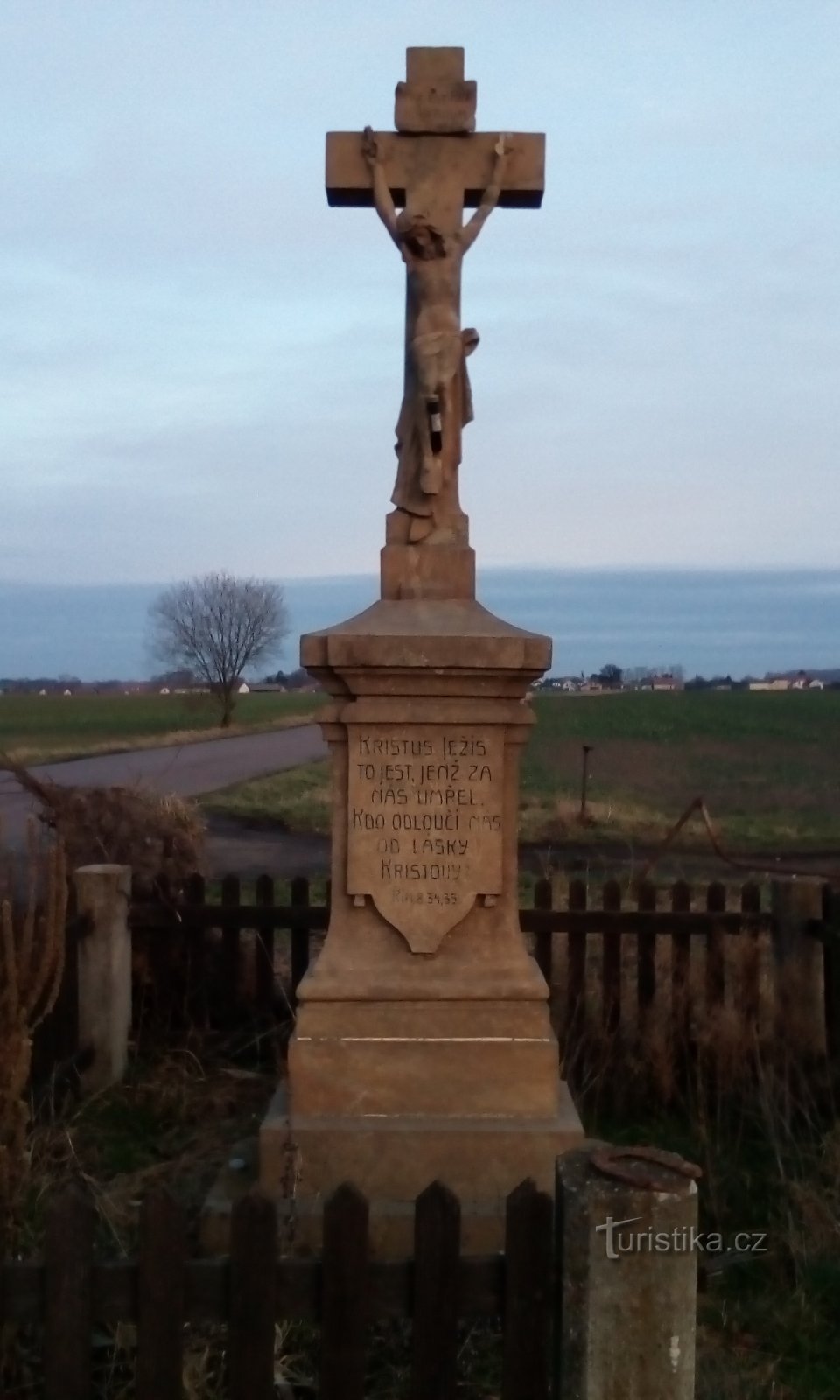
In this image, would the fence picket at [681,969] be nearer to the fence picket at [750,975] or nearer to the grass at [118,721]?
the fence picket at [750,975]

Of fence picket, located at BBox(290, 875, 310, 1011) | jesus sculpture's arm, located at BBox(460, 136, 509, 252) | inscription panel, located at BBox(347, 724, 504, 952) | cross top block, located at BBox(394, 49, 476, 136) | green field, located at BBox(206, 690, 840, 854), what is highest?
cross top block, located at BBox(394, 49, 476, 136)

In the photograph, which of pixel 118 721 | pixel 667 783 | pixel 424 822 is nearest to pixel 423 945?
pixel 424 822

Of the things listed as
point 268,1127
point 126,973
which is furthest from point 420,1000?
point 126,973

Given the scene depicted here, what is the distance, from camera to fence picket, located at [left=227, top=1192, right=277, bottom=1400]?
269 centimetres

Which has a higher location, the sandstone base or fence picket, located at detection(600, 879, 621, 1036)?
fence picket, located at detection(600, 879, 621, 1036)

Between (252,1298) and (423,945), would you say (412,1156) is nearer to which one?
(423,945)

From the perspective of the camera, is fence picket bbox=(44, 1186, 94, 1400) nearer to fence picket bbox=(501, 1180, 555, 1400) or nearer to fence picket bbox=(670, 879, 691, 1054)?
fence picket bbox=(501, 1180, 555, 1400)

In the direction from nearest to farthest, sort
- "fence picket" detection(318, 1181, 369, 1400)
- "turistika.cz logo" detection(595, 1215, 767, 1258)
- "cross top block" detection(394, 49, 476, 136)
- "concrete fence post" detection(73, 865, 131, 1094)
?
"turistika.cz logo" detection(595, 1215, 767, 1258), "fence picket" detection(318, 1181, 369, 1400), "cross top block" detection(394, 49, 476, 136), "concrete fence post" detection(73, 865, 131, 1094)

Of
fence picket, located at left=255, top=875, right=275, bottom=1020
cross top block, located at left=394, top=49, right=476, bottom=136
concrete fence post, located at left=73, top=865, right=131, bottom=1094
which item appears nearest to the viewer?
cross top block, located at left=394, top=49, right=476, bottom=136

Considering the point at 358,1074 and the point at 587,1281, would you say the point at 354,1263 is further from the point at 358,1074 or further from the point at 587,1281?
the point at 358,1074

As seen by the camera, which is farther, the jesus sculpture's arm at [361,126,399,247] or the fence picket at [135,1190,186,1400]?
the jesus sculpture's arm at [361,126,399,247]

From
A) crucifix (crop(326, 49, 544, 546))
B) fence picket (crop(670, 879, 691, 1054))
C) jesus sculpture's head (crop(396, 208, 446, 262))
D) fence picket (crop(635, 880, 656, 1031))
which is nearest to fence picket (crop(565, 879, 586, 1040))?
fence picket (crop(635, 880, 656, 1031))

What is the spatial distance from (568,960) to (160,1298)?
148 inches

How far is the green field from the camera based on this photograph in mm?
15273
